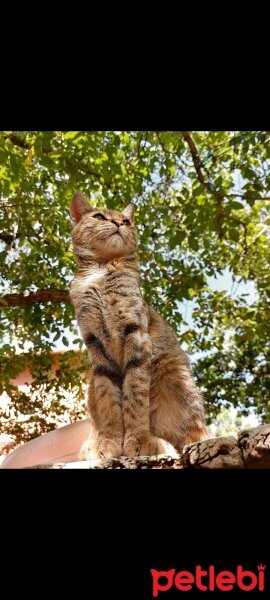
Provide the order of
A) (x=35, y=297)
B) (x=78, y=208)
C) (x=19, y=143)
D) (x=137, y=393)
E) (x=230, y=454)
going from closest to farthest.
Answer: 1. (x=230, y=454)
2. (x=137, y=393)
3. (x=78, y=208)
4. (x=19, y=143)
5. (x=35, y=297)

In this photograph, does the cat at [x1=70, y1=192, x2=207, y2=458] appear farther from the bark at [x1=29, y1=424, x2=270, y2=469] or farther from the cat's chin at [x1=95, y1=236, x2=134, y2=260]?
the bark at [x1=29, y1=424, x2=270, y2=469]

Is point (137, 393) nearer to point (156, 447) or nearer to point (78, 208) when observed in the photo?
point (156, 447)

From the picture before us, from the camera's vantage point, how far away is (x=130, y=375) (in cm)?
227

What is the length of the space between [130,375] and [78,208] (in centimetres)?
112

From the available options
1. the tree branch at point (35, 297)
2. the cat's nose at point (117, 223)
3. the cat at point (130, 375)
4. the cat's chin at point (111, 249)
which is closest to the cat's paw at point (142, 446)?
the cat at point (130, 375)

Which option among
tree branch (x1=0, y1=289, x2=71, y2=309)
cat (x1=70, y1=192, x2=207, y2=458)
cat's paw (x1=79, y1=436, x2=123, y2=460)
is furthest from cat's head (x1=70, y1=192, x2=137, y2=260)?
tree branch (x1=0, y1=289, x2=71, y2=309)

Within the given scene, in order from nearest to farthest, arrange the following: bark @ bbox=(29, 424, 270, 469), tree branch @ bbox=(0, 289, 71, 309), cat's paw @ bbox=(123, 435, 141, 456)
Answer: bark @ bbox=(29, 424, 270, 469) < cat's paw @ bbox=(123, 435, 141, 456) < tree branch @ bbox=(0, 289, 71, 309)

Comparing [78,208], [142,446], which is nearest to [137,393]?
[142,446]

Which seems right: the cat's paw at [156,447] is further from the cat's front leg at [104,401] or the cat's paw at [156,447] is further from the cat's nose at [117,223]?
the cat's nose at [117,223]

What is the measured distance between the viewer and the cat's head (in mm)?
2740

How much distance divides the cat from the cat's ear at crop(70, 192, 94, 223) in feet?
1.38

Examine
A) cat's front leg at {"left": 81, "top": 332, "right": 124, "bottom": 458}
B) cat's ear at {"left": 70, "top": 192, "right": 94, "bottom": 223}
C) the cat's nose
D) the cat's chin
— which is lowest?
cat's front leg at {"left": 81, "top": 332, "right": 124, "bottom": 458}
